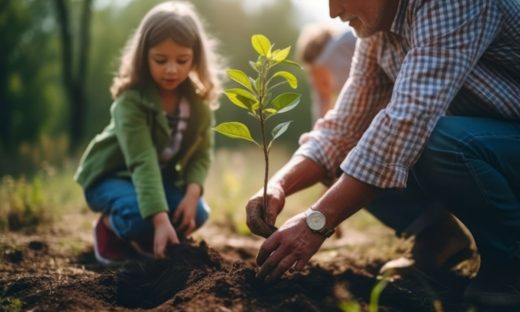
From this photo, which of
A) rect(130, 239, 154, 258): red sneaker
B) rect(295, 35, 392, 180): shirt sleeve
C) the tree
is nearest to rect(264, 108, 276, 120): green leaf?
rect(295, 35, 392, 180): shirt sleeve

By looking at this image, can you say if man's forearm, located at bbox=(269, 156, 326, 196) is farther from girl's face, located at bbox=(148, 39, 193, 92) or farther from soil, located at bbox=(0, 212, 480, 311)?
girl's face, located at bbox=(148, 39, 193, 92)

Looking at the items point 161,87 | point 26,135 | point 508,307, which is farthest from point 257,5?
point 508,307

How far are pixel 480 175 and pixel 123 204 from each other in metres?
1.82

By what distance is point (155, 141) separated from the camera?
9.91 ft

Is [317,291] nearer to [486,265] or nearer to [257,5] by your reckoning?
[486,265]

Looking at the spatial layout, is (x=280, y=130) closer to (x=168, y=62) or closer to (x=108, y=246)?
(x=168, y=62)

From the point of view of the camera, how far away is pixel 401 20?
207cm

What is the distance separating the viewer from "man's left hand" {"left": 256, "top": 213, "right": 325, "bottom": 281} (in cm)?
172

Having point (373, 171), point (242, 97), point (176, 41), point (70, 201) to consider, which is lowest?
point (70, 201)

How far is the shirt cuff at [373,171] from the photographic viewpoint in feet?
5.81

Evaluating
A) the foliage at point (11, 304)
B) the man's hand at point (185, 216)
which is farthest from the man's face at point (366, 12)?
the foliage at point (11, 304)

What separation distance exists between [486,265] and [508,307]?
0.16 meters

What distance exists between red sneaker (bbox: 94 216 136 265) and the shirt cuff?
1.55 m

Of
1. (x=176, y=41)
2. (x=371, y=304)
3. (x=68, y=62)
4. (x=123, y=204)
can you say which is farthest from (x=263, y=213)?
(x=68, y=62)
